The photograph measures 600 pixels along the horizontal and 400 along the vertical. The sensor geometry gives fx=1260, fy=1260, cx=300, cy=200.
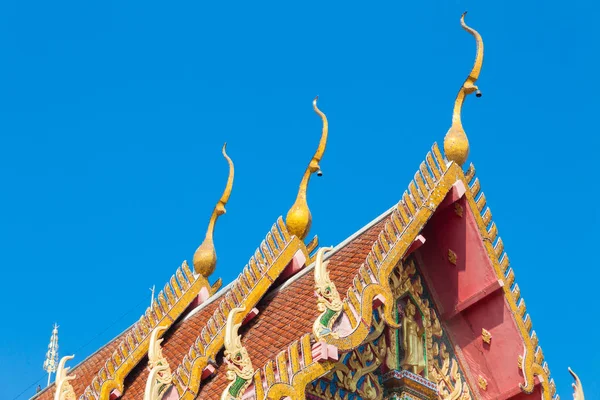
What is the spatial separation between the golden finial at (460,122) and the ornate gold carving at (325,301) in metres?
2.41

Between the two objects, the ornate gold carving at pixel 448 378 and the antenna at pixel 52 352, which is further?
the antenna at pixel 52 352

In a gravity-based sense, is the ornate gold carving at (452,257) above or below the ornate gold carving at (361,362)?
above

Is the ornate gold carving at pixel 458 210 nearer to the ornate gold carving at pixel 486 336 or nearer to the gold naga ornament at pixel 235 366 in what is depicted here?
the ornate gold carving at pixel 486 336

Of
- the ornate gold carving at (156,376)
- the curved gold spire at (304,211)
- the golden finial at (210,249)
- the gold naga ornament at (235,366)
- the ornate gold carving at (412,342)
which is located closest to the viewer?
the gold naga ornament at (235,366)

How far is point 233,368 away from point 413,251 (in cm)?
312

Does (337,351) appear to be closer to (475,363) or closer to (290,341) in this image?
(290,341)

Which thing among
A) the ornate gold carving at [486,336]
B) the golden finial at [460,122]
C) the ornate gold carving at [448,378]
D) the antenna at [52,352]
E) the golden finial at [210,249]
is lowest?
the ornate gold carving at [448,378]

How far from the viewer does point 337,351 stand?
34.1 feet

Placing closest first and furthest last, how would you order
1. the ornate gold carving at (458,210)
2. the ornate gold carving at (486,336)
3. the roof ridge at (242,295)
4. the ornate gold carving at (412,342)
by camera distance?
the roof ridge at (242,295)
the ornate gold carving at (412,342)
the ornate gold carving at (458,210)
the ornate gold carving at (486,336)

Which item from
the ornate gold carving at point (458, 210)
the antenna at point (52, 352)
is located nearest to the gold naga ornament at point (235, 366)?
the ornate gold carving at point (458, 210)

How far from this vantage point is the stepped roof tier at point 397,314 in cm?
1134

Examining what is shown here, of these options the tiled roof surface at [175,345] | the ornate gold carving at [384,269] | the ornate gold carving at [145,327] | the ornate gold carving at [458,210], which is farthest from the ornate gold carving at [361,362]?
the ornate gold carving at [145,327]

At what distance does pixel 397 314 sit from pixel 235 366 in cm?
268

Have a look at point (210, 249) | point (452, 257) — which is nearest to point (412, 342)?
point (452, 257)
